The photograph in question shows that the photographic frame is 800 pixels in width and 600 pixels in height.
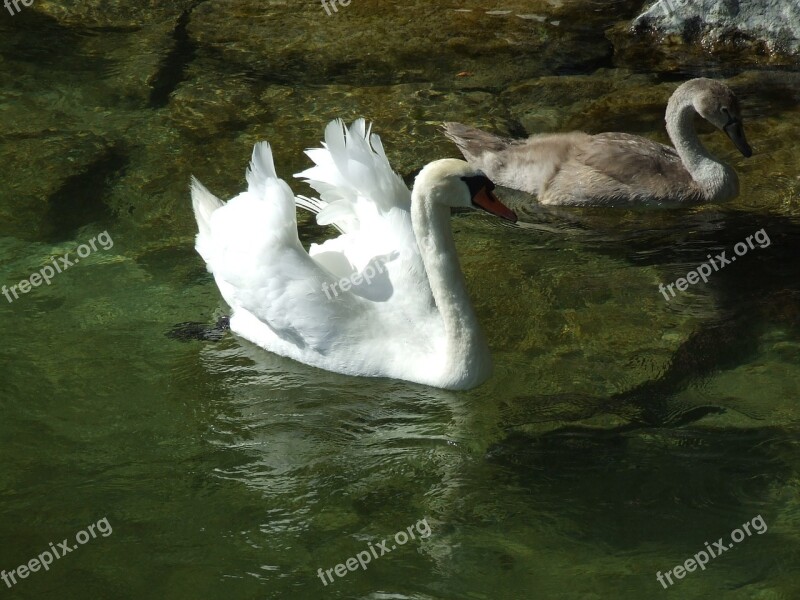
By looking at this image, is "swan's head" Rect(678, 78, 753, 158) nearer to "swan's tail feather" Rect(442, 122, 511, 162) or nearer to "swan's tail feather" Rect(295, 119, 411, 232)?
"swan's tail feather" Rect(442, 122, 511, 162)

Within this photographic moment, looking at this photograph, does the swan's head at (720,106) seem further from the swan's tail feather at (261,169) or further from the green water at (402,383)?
the swan's tail feather at (261,169)

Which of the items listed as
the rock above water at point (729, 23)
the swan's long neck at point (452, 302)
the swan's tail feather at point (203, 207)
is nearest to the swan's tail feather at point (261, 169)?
the swan's tail feather at point (203, 207)

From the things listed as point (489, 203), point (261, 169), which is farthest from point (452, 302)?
point (261, 169)

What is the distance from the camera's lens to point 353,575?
15.1 ft

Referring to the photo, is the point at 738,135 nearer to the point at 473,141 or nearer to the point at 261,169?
the point at 473,141

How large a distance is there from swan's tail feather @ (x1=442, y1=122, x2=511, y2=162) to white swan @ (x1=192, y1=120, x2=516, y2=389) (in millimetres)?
1873

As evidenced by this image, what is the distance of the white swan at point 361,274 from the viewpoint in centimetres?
549

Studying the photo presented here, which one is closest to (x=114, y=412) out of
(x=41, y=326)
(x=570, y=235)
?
(x=41, y=326)

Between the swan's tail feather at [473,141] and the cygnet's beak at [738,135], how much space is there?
1.54 m

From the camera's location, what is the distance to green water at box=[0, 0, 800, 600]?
468cm

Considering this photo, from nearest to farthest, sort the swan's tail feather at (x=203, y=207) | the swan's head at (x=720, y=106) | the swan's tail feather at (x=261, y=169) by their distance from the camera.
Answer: the swan's tail feather at (x=261, y=169) → the swan's tail feather at (x=203, y=207) → the swan's head at (x=720, y=106)

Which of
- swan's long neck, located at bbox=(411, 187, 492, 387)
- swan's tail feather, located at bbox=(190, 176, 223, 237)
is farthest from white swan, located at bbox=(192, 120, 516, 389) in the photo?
swan's tail feather, located at bbox=(190, 176, 223, 237)

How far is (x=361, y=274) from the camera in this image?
579 centimetres

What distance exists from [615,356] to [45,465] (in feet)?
9.89
